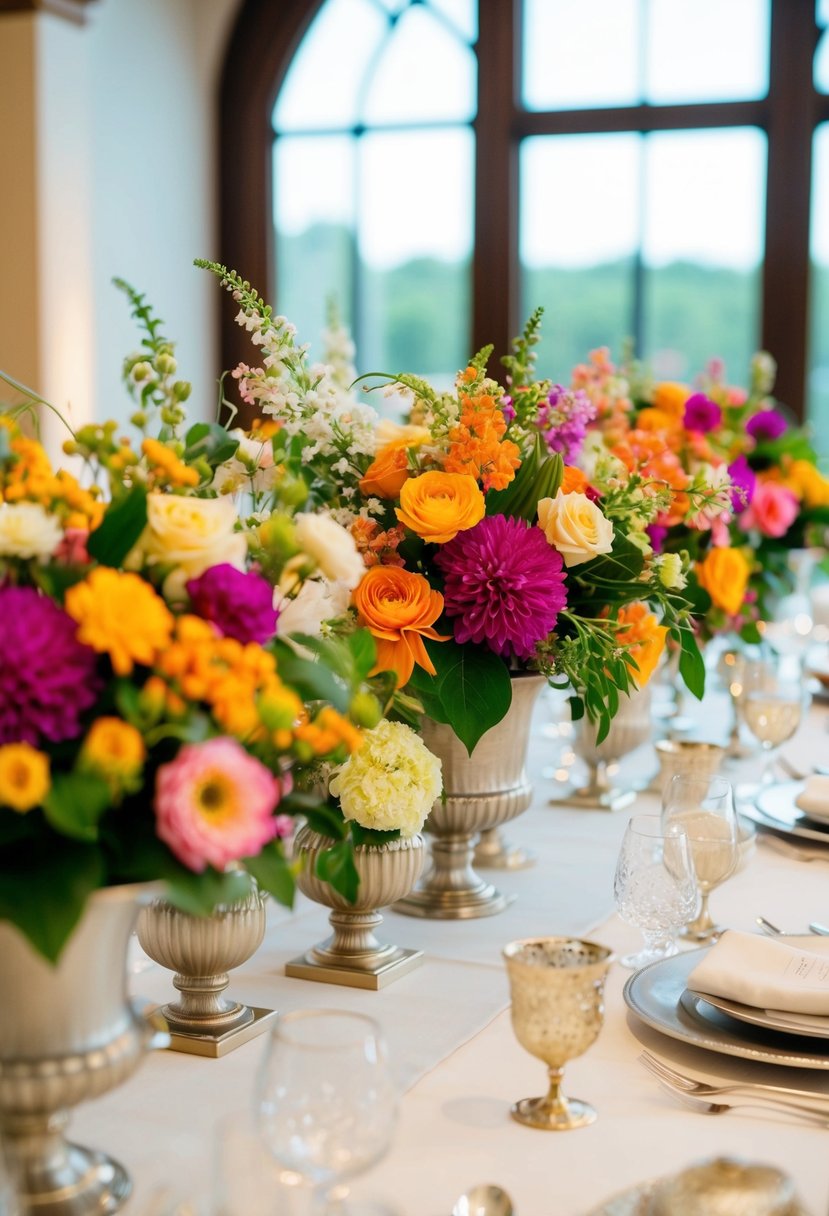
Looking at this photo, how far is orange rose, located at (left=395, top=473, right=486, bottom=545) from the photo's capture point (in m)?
1.35

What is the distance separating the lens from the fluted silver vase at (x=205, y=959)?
1133 mm

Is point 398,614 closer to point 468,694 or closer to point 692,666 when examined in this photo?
point 468,694

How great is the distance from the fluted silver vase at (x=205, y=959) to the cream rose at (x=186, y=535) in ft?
1.14

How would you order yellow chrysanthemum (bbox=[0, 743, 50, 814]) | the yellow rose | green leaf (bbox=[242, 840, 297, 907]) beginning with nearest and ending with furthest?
1. yellow chrysanthemum (bbox=[0, 743, 50, 814])
2. green leaf (bbox=[242, 840, 297, 907])
3. the yellow rose

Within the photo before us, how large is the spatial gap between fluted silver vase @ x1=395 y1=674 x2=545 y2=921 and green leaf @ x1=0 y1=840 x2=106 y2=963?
2.38ft

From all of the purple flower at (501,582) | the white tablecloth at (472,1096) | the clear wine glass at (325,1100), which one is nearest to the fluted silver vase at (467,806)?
the white tablecloth at (472,1096)

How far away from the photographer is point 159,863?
2.65 feet

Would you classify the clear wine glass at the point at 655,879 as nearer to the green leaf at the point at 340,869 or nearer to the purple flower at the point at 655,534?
the green leaf at the point at 340,869

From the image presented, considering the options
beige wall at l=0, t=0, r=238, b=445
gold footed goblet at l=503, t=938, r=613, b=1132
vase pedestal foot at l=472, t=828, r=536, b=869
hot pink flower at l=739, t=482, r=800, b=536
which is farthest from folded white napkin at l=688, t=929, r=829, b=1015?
beige wall at l=0, t=0, r=238, b=445

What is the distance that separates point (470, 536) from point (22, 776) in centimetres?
69

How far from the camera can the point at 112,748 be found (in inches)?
30.8

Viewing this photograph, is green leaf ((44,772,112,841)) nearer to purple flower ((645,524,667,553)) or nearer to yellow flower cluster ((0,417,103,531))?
yellow flower cluster ((0,417,103,531))

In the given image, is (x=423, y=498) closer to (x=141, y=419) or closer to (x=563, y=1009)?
(x=141, y=419)

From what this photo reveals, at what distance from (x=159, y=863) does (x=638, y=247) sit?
484 centimetres
